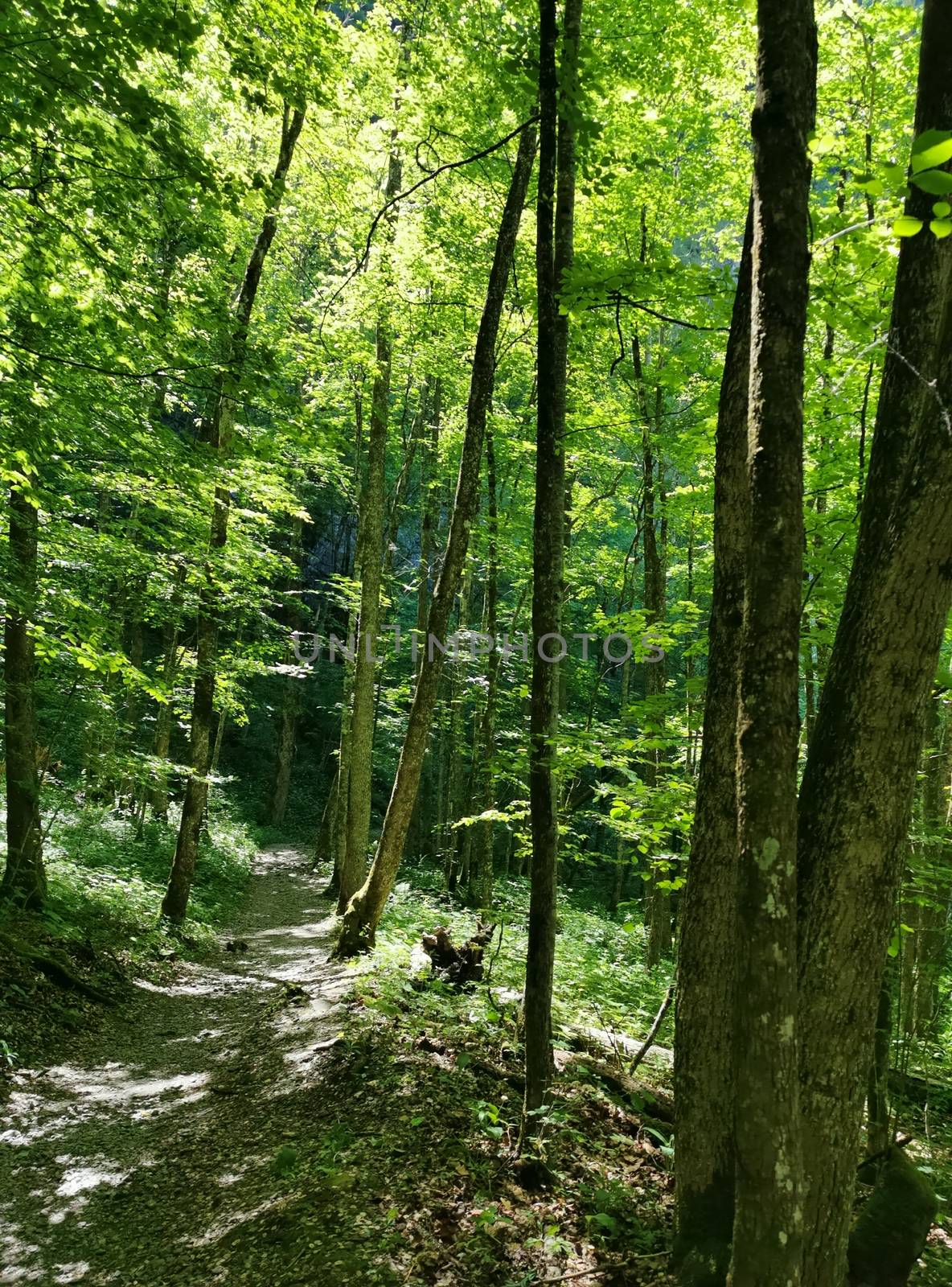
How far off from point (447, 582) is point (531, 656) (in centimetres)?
173

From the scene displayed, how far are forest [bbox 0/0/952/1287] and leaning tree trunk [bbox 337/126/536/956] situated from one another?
6 cm

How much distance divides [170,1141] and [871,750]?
5.73 meters

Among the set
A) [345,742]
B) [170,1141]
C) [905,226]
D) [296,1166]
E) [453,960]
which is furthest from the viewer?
[345,742]

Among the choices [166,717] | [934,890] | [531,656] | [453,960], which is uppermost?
[531,656]

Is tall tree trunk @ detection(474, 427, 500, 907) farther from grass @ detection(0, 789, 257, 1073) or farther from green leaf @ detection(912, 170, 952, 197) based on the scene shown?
green leaf @ detection(912, 170, 952, 197)

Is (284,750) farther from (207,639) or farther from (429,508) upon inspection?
(207,639)

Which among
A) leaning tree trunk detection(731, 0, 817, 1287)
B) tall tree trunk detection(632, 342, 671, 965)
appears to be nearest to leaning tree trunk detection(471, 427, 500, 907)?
tall tree trunk detection(632, 342, 671, 965)

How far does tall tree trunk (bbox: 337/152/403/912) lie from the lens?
10531 mm

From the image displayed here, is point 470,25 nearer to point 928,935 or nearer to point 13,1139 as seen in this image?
point 13,1139

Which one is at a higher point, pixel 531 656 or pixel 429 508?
pixel 429 508

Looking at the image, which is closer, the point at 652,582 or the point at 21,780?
the point at 21,780

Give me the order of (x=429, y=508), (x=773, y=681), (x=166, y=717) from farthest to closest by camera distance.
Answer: (x=429, y=508) → (x=166, y=717) → (x=773, y=681)

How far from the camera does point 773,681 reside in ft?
7.01

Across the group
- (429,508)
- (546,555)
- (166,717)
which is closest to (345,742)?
(166,717)
